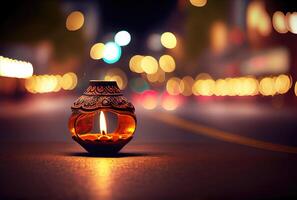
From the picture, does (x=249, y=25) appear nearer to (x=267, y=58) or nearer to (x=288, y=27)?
(x=267, y=58)

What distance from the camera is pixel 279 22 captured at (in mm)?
62781

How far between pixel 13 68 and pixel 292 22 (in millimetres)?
27020

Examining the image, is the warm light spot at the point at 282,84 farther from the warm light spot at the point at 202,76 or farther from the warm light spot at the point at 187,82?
the warm light spot at the point at 187,82

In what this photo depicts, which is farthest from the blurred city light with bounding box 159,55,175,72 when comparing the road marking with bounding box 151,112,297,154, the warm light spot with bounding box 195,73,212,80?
the road marking with bounding box 151,112,297,154

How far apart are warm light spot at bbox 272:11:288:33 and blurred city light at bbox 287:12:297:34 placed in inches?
68.4

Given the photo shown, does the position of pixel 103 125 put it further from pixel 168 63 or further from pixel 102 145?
pixel 168 63

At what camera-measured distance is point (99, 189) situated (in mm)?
9523

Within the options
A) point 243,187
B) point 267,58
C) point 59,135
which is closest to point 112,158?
point 243,187

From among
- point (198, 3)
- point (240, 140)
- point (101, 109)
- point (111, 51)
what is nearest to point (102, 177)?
point (101, 109)

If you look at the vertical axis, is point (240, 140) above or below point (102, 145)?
above

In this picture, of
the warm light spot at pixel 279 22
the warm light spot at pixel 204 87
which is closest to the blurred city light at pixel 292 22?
the warm light spot at pixel 279 22

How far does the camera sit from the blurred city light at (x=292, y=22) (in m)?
57.6

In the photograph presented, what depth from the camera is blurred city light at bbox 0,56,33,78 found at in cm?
6480

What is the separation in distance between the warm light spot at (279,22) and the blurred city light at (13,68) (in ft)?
77.0
